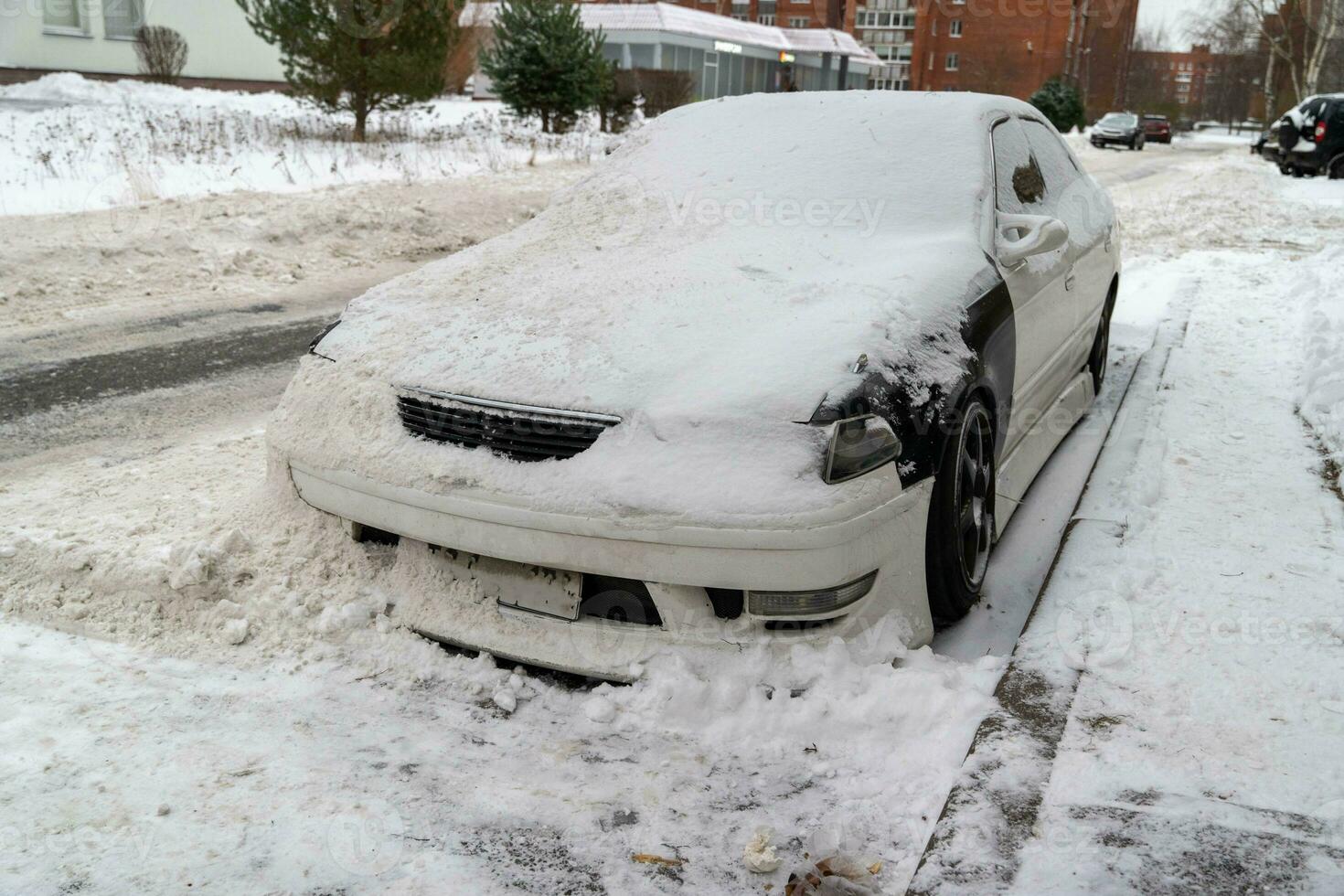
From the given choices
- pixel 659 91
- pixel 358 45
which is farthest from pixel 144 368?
pixel 659 91

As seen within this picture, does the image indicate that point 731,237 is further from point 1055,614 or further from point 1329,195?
point 1329,195

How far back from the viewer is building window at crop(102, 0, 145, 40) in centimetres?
2453

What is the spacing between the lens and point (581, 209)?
4254 mm

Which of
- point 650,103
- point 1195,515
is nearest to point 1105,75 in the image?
point 650,103

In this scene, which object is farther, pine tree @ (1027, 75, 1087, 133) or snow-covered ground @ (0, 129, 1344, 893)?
pine tree @ (1027, 75, 1087, 133)

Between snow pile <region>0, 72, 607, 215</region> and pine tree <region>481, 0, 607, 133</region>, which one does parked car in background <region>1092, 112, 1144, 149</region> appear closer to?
snow pile <region>0, 72, 607, 215</region>

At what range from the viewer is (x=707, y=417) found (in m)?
2.62

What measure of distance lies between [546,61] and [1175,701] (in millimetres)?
19889

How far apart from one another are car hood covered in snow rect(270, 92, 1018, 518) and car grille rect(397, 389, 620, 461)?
0.03m

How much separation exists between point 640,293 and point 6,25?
25323mm

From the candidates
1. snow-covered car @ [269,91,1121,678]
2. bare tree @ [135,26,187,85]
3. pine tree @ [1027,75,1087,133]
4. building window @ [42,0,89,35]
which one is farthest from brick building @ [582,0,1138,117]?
snow-covered car @ [269,91,1121,678]

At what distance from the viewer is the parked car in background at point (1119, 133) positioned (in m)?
40.5

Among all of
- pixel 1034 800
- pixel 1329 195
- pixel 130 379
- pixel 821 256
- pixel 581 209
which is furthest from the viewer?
pixel 1329 195

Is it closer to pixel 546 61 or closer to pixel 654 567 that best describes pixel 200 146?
pixel 546 61
